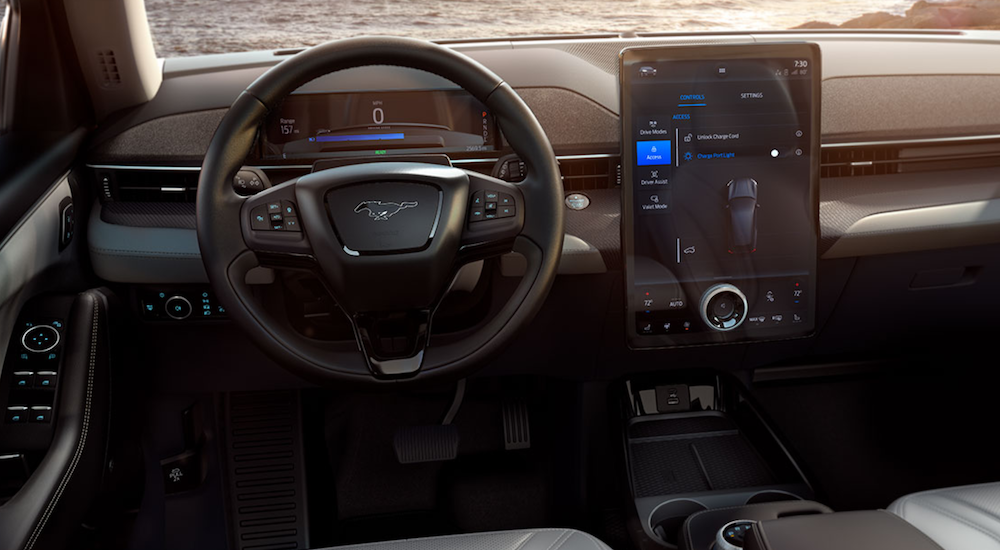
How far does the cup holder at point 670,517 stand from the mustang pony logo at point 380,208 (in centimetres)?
95

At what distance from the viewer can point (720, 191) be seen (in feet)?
5.41

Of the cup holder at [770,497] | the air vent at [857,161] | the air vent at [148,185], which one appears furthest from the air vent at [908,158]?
the air vent at [148,185]

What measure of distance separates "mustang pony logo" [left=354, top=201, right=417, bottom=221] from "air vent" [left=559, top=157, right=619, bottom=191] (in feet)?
1.75

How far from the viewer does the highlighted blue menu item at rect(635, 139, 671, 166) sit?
5.28 feet

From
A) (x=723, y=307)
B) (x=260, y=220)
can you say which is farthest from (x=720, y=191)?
(x=260, y=220)

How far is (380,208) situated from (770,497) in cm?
112

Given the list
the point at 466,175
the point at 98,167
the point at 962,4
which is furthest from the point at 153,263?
the point at 962,4

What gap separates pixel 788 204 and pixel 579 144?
438 millimetres

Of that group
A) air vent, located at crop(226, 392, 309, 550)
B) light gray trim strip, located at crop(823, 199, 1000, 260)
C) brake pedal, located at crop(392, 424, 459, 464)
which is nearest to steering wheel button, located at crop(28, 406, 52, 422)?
air vent, located at crop(226, 392, 309, 550)

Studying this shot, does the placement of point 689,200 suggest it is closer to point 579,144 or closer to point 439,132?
point 579,144

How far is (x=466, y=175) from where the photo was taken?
4.65 ft

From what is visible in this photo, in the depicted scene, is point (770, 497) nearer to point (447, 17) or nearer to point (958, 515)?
point (958, 515)

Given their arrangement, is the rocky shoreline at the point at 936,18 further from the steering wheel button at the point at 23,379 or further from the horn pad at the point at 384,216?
the steering wheel button at the point at 23,379

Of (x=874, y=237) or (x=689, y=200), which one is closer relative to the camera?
(x=689, y=200)
